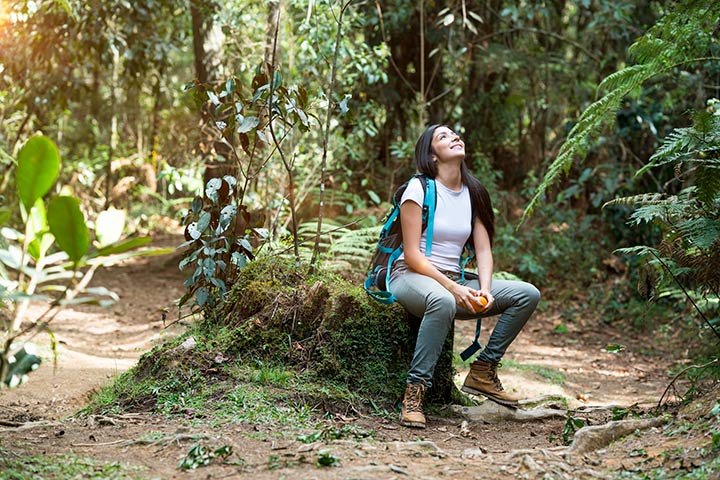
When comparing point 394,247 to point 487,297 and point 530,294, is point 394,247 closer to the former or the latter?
point 487,297

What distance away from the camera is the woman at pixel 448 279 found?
3.98m

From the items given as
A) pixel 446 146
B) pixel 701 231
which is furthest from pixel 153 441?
pixel 701 231

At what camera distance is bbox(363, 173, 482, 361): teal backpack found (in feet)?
14.1

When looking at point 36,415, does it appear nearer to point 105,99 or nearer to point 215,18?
point 215,18

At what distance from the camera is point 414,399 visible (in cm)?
394

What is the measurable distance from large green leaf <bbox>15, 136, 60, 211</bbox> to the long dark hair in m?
2.38

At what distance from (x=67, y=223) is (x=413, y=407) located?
2130mm

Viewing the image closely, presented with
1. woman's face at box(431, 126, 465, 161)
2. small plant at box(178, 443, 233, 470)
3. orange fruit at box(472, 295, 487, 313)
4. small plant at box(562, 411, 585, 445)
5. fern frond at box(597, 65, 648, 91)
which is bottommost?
small plant at box(562, 411, 585, 445)

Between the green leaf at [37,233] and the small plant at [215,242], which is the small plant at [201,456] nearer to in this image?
the green leaf at [37,233]

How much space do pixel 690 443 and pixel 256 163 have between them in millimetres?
5110

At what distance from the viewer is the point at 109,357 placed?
21.4ft

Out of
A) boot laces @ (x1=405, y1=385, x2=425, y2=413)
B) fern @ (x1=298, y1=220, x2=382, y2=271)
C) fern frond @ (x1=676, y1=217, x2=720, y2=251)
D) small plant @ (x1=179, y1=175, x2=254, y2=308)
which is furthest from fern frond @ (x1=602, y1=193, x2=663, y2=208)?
fern @ (x1=298, y1=220, x2=382, y2=271)

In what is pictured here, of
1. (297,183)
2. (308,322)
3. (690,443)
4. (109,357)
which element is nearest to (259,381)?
(308,322)

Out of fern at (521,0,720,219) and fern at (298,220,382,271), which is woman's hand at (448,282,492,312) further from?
fern at (298,220,382,271)
